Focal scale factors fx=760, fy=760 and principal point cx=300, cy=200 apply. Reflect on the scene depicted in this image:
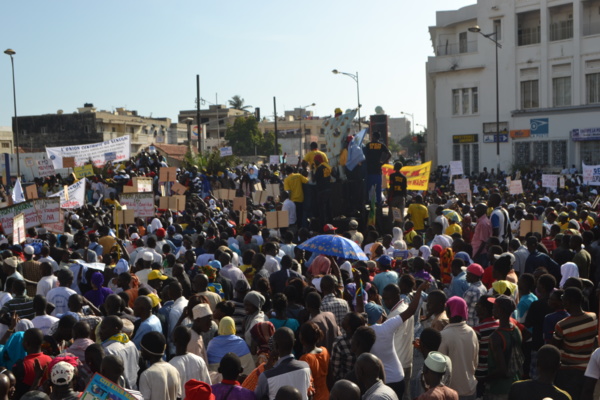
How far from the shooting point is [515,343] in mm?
6711

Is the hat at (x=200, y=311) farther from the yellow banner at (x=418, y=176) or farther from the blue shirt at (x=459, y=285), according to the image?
the yellow banner at (x=418, y=176)

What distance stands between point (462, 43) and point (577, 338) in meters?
45.1

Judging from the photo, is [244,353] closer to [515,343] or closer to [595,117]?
[515,343]

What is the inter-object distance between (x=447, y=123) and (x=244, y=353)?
145ft

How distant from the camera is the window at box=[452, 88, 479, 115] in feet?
159

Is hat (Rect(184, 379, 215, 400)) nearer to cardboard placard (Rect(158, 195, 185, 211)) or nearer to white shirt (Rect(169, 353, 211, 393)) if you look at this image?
white shirt (Rect(169, 353, 211, 393))

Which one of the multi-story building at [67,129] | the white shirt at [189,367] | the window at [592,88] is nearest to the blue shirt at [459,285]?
the white shirt at [189,367]

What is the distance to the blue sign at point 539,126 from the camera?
45250 mm

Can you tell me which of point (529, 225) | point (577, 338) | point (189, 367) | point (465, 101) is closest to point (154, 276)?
point (189, 367)

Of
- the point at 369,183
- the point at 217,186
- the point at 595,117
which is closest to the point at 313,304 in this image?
the point at 369,183

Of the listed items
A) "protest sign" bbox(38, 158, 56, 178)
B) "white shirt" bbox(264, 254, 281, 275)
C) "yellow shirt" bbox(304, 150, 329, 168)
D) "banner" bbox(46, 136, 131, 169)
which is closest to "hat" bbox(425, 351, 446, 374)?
"white shirt" bbox(264, 254, 281, 275)

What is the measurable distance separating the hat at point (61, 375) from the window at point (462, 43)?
1829 inches

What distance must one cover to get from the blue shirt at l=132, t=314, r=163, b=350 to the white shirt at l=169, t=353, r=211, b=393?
3.25 ft

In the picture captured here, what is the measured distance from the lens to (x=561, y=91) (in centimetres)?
4494
